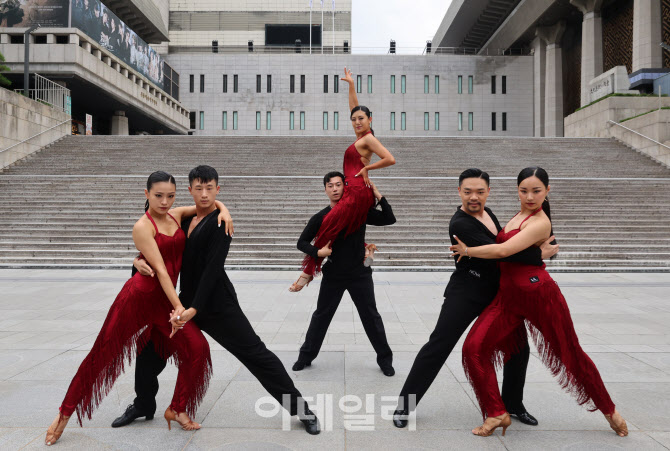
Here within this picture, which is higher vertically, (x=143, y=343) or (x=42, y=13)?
(x=42, y=13)

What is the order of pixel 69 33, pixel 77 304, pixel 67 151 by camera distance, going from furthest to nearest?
pixel 69 33 < pixel 67 151 < pixel 77 304

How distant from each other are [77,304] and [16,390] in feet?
12.2

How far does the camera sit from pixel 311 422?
3043 millimetres

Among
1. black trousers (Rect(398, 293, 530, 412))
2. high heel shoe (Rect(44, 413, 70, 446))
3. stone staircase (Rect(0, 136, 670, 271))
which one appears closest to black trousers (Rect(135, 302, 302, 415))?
high heel shoe (Rect(44, 413, 70, 446))

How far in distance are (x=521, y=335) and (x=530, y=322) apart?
0.11 m

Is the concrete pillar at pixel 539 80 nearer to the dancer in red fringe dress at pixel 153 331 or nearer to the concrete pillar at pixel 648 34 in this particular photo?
the concrete pillar at pixel 648 34

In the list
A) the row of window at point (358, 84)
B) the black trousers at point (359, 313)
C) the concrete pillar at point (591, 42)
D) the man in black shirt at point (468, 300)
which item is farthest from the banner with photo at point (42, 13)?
the concrete pillar at point (591, 42)

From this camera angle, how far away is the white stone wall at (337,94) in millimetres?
47688

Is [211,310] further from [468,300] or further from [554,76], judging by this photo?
[554,76]

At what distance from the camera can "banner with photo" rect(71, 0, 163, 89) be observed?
29469 millimetres

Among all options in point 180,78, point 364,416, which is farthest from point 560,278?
point 180,78

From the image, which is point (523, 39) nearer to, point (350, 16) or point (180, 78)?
point (350, 16)

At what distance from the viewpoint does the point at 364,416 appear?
3293mm

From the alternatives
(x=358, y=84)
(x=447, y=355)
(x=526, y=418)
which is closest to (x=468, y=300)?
(x=447, y=355)
